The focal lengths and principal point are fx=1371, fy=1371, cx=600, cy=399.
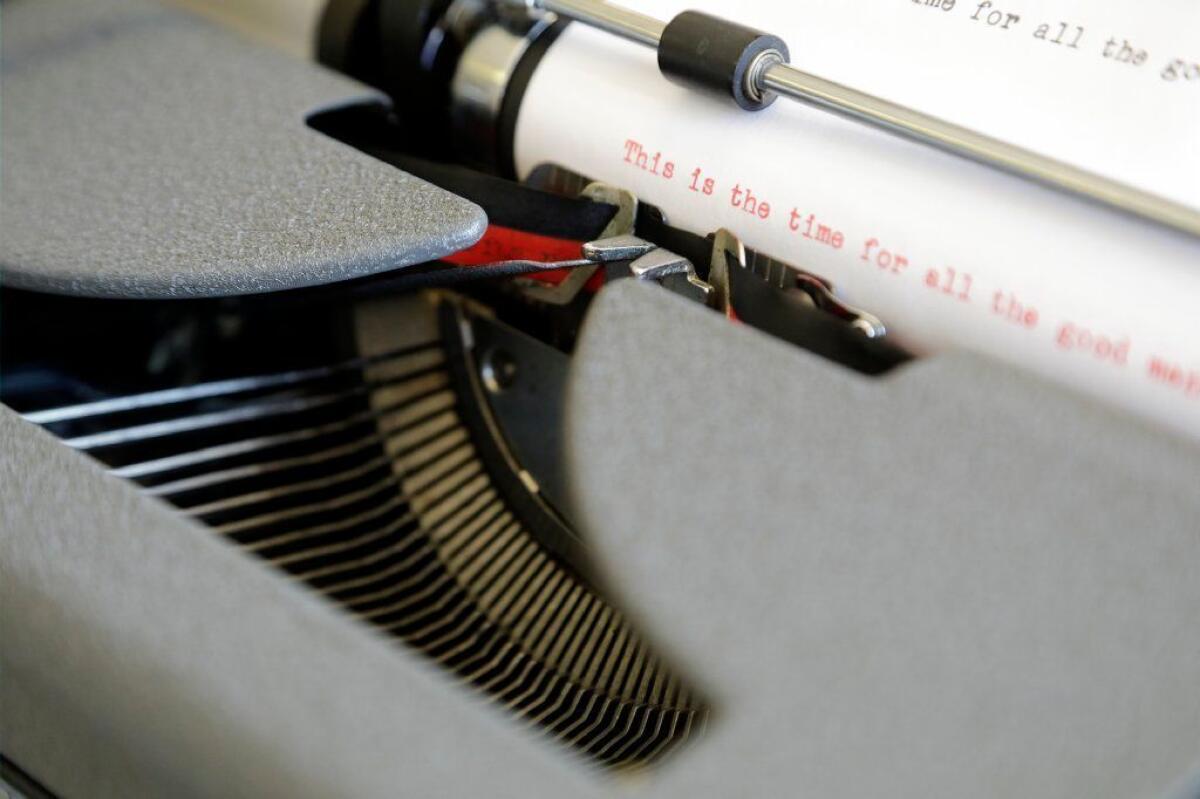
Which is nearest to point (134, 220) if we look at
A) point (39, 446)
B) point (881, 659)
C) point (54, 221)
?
point (54, 221)

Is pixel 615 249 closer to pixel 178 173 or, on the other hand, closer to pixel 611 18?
pixel 611 18

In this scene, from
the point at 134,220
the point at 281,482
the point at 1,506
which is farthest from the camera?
the point at 281,482

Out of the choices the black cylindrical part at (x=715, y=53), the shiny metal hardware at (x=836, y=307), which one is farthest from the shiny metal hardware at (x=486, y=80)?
the shiny metal hardware at (x=836, y=307)

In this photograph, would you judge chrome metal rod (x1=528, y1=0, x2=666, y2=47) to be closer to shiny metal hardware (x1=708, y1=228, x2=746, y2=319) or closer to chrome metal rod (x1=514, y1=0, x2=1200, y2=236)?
chrome metal rod (x1=514, y1=0, x2=1200, y2=236)

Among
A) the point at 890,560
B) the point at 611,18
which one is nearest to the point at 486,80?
the point at 611,18

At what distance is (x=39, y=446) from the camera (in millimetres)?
704

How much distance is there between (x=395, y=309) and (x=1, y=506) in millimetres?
382

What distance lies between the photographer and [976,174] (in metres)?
0.78

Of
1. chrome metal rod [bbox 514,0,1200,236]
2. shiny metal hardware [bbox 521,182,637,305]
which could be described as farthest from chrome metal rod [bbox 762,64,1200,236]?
shiny metal hardware [bbox 521,182,637,305]

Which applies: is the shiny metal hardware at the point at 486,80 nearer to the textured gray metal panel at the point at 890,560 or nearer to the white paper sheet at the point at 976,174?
the white paper sheet at the point at 976,174

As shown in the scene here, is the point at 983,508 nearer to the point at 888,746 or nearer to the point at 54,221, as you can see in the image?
the point at 888,746

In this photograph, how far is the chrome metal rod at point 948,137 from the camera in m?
0.72

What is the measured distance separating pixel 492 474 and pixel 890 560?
0.41 meters

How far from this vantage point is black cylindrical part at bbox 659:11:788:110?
0.84 meters
